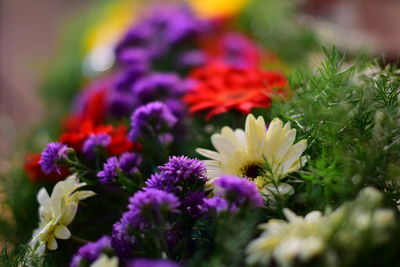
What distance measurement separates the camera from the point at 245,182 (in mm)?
326

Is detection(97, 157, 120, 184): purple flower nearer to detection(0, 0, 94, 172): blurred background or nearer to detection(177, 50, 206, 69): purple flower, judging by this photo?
detection(177, 50, 206, 69): purple flower

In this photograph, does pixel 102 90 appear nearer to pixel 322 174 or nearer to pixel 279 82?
pixel 279 82

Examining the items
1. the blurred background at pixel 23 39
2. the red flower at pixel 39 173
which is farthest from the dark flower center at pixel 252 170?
the blurred background at pixel 23 39

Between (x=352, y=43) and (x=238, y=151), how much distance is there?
2.00 feet

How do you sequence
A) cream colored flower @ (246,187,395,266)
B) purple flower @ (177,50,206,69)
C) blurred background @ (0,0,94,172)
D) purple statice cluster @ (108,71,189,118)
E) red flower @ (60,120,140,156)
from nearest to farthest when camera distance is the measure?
cream colored flower @ (246,187,395,266), red flower @ (60,120,140,156), purple statice cluster @ (108,71,189,118), purple flower @ (177,50,206,69), blurred background @ (0,0,94,172)

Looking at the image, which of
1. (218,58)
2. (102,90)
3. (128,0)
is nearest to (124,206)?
(102,90)

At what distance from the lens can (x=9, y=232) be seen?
547 millimetres

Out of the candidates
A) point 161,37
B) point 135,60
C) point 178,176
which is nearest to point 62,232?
point 178,176

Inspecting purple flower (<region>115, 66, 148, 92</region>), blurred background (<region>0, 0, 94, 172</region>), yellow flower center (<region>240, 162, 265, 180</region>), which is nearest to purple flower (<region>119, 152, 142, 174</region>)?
yellow flower center (<region>240, 162, 265, 180</region>)

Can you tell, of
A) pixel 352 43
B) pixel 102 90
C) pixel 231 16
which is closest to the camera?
pixel 102 90

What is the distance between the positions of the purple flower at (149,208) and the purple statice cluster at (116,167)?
83mm

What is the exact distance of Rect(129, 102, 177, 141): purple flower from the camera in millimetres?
455

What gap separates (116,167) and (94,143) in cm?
7

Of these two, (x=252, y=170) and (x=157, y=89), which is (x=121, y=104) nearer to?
(x=157, y=89)
